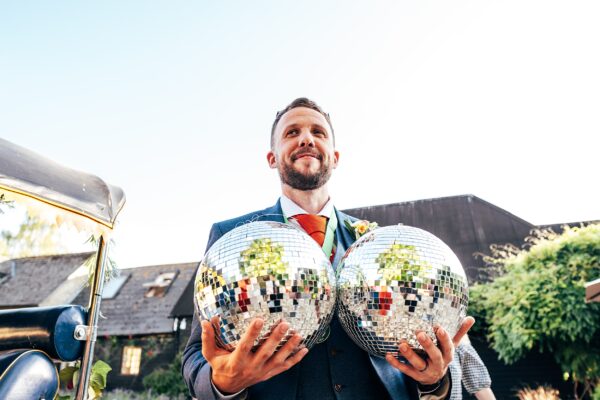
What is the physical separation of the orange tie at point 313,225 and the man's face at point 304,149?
15cm

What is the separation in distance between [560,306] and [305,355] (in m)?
8.72

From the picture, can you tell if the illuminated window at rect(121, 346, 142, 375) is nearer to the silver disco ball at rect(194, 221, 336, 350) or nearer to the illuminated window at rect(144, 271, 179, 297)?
the illuminated window at rect(144, 271, 179, 297)

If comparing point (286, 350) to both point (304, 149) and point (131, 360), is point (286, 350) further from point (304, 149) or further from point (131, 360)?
point (131, 360)

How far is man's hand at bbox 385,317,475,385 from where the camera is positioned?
1.21 m

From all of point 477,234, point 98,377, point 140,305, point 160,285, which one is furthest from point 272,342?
point 160,285

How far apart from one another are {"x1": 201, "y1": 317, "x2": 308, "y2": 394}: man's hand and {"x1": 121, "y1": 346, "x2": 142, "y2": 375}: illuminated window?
21.8 metres

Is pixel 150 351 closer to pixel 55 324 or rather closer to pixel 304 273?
pixel 55 324

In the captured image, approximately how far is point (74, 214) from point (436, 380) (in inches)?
99.0

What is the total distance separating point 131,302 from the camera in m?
22.9

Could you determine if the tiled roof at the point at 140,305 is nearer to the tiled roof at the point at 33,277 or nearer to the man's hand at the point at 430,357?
the tiled roof at the point at 33,277

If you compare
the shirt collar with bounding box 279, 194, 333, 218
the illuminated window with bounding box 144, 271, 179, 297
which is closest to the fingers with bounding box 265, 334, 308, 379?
the shirt collar with bounding box 279, 194, 333, 218

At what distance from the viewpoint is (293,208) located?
1.92 metres

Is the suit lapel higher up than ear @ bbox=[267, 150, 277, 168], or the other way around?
ear @ bbox=[267, 150, 277, 168]

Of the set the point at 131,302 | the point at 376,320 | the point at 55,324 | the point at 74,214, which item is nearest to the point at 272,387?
the point at 376,320
